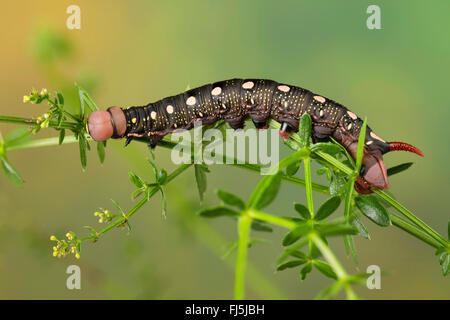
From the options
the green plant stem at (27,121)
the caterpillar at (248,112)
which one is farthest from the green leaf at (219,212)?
the caterpillar at (248,112)

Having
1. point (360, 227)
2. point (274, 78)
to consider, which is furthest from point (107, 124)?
point (274, 78)

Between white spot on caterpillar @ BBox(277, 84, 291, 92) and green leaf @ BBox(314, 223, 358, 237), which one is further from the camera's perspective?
white spot on caterpillar @ BBox(277, 84, 291, 92)

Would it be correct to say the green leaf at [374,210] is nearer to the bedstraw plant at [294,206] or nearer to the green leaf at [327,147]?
A: the bedstraw plant at [294,206]

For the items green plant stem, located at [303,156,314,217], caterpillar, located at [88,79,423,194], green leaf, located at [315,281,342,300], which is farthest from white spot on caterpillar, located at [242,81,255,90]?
green leaf, located at [315,281,342,300]

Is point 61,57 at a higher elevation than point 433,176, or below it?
higher

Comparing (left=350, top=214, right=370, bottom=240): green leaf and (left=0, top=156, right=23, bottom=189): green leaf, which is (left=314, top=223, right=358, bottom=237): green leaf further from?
(left=0, top=156, right=23, bottom=189): green leaf

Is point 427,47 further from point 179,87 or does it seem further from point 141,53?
point 141,53
